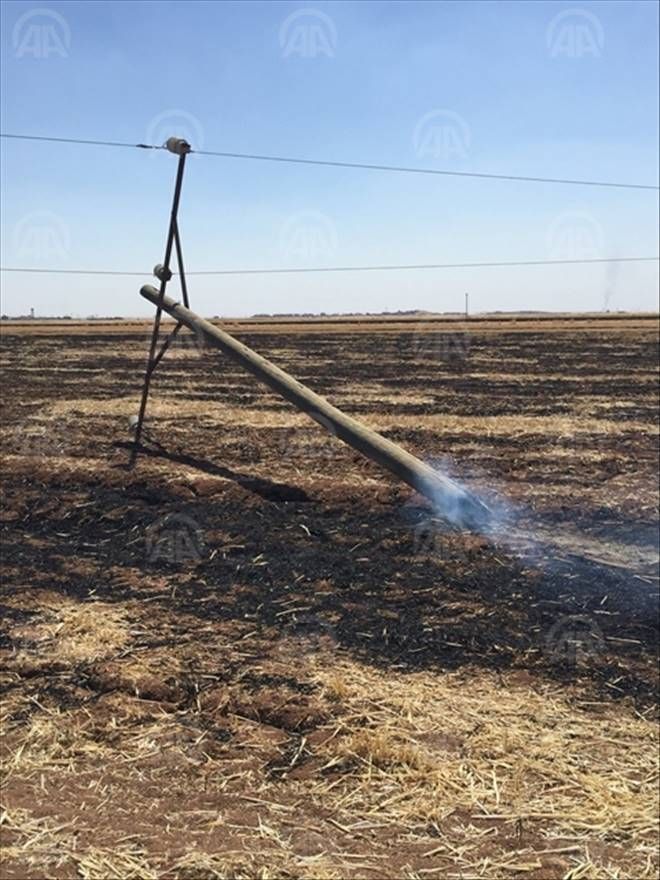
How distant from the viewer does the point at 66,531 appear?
7535 millimetres

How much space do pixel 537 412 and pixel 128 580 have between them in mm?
9857

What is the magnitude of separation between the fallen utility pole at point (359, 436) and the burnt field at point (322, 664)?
0.24 meters

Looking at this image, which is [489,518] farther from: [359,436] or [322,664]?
[322,664]

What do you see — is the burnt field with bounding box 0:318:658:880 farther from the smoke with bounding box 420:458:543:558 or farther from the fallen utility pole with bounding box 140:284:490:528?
the fallen utility pole with bounding box 140:284:490:528

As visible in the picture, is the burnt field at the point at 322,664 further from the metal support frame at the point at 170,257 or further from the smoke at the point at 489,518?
the metal support frame at the point at 170,257

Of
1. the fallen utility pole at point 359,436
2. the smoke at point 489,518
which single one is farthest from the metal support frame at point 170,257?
the smoke at point 489,518

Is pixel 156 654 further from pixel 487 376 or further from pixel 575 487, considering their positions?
pixel 487 376

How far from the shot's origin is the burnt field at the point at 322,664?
3.36 metres

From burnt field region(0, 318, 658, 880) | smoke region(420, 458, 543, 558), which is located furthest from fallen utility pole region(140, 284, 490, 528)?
burnt field region(0, 318, 658, 880)

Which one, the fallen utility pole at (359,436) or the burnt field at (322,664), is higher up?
the fallen utility pole at (359,436)

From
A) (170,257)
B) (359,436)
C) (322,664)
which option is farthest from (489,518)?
(170,257)

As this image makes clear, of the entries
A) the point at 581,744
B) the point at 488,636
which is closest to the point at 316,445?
the point at 488,636

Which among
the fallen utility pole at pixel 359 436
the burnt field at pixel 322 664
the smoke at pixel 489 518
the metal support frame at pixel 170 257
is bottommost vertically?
the burnt field at pixel 322 664

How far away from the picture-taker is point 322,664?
495cm
